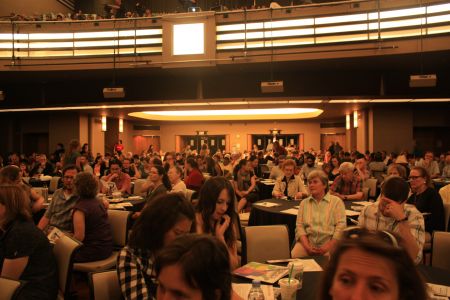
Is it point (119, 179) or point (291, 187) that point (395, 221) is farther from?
point (119, 179)

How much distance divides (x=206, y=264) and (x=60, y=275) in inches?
89.4

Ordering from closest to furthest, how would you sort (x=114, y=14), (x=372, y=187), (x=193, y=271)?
(x=193, y=271)
(x=372, y=187)
(x=114, y=14)

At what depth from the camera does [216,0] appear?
20047 mm

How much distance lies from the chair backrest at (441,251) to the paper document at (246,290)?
1879mm

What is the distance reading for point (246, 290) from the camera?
2553mm

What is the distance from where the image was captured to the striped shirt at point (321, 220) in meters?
4.09

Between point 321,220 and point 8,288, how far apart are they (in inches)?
116

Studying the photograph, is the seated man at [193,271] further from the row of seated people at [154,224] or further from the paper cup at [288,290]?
the paper cup at [288,290]

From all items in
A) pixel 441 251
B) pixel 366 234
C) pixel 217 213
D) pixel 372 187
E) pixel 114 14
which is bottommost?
pixel 441 251

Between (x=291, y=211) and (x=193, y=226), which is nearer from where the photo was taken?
(x=193, y=226)

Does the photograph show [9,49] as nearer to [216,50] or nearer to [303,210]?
[216,50]

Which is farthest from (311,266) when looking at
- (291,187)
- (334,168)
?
(334,168)

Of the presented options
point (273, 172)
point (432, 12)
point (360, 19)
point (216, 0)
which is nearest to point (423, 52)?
point (432, 12)

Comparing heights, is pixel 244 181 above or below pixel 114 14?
below
